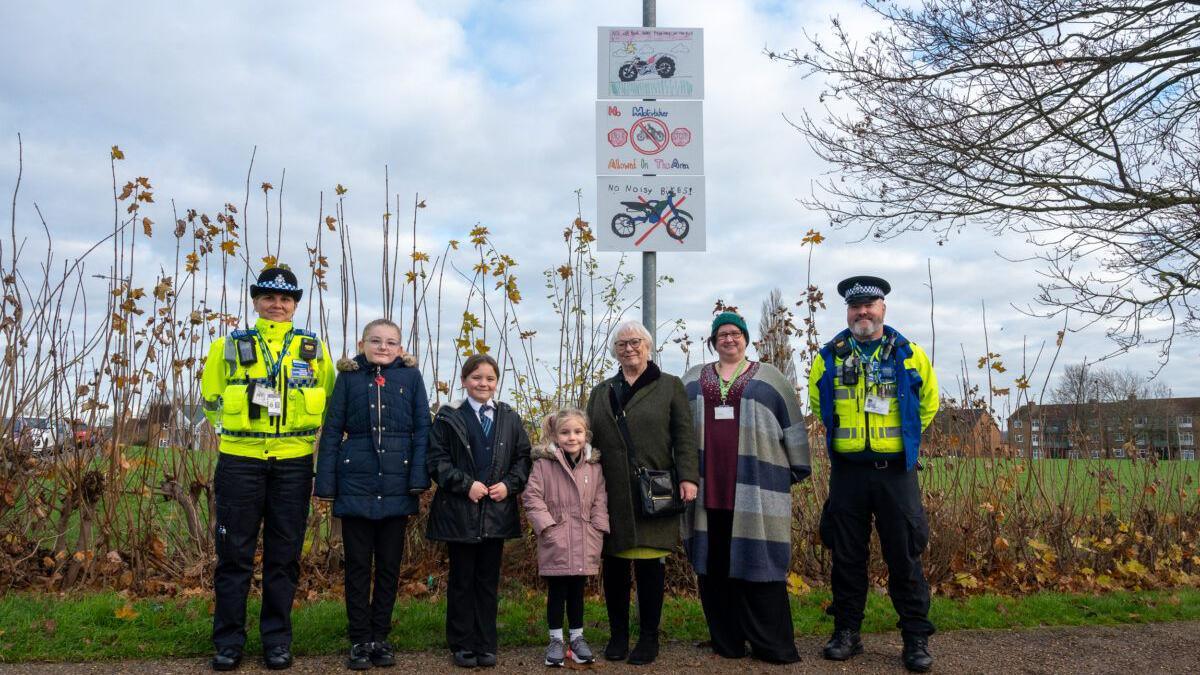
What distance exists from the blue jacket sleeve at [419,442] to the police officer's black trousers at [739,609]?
1.48 meters

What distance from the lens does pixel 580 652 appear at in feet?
14.4

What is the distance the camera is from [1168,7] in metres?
7.63

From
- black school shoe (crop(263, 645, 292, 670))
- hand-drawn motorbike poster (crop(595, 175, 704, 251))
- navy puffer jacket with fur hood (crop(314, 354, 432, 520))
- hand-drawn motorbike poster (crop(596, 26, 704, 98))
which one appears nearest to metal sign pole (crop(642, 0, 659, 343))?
hand-drawn motorbike poster (crop(595, 175, 704, 251))

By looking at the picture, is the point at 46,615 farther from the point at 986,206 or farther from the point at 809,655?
the point at 986,206

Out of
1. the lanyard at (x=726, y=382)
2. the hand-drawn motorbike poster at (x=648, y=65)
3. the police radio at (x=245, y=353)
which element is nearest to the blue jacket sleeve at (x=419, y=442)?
the police radio at (x=245, y=353)

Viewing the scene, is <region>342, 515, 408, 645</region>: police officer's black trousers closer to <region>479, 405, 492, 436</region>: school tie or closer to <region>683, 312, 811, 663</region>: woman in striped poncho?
<region>479, 405, 492, 436</region>: school tie

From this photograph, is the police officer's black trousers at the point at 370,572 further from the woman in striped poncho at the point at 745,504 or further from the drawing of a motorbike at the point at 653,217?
the drawing of a motorbike at the point at 653,217

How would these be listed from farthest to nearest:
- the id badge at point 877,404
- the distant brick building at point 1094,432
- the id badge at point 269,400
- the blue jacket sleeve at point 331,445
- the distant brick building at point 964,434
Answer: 1. the distant brick building at point 1094,432
2. the distant brick building at point 964,434
3. the id badge at point 877,404
4. the blue jacket sleeve at point 331,445
5. the id badge at point 269,400

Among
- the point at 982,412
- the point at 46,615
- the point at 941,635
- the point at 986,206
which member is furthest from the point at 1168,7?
the point at 46,615

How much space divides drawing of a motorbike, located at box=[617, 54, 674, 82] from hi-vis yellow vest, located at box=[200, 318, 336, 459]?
277cm

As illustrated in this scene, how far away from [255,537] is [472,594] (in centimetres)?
111

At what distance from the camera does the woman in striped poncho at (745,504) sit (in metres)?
4.46

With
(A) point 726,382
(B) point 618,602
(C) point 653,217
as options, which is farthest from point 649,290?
(B) point 618,602

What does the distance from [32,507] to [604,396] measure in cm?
407
